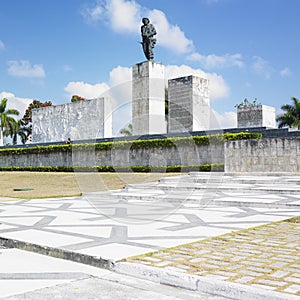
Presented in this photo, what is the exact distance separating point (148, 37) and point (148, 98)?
290 cm

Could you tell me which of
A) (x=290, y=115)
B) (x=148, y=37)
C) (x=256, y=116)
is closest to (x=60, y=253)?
(x=256, y=116)

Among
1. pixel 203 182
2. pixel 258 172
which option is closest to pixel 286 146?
pixel 258 172

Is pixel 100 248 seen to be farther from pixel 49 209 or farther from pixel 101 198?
pixel 101 198

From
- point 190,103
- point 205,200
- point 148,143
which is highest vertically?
point 190,103

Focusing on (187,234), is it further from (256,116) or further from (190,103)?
(190,103)

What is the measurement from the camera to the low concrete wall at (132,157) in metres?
16.2

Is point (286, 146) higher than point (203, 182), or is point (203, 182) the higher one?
point (286, 146)

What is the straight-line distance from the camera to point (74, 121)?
85.5 feet

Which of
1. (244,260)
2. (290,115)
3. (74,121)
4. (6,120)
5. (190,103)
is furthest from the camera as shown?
(6,120)

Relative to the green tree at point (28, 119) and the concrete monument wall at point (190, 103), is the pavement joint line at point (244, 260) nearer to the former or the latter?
the concrete monument wall at point (190, 103)

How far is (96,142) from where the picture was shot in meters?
20.9

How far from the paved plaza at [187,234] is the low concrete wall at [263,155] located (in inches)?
153

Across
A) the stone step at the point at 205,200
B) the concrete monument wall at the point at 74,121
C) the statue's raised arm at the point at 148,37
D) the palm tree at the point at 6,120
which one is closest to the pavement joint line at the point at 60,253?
the stone step at the point at 205,200

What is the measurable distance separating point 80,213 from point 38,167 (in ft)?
53.5
